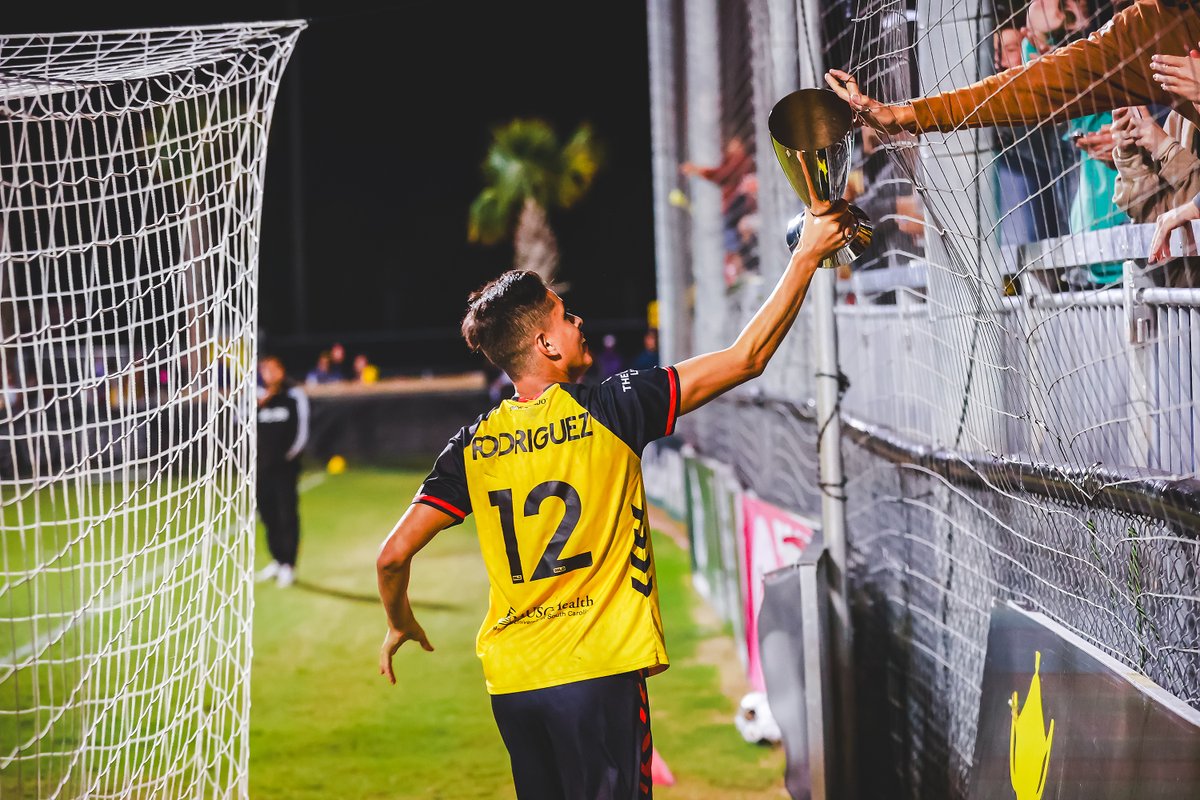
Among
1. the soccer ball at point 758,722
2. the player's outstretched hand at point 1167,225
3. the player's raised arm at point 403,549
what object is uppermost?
the player's outstretched hand at point 1167,225

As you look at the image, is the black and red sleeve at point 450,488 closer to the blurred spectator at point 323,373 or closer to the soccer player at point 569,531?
the soccer player at point 569,531

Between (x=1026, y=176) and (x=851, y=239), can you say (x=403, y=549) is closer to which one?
(x=851, y=239)

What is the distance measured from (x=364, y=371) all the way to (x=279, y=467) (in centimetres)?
2294

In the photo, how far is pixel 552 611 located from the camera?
9.14ft

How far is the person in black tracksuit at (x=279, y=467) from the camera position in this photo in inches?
387

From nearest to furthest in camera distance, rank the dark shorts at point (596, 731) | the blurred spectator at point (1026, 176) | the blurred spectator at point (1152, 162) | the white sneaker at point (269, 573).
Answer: the dark shorts at point (596, 731) → the blurred spectator at point (1152, 162) → the blurred spectator at point (1026, 176) → the white sneaker at point (269, 573)

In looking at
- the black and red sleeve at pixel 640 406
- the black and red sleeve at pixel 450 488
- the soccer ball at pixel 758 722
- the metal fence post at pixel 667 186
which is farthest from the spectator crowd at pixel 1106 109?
the metal fence post at pixel 667 186

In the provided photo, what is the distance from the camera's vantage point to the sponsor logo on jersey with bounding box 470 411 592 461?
2752mm

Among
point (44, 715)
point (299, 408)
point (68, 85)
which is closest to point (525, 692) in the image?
point (68, 85)

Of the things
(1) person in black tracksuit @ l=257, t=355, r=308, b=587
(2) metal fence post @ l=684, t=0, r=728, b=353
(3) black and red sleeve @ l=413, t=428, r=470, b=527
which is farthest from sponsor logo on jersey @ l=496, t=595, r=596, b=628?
(1) person in black tracksuit @ l=257, t=355, r=308, b=587

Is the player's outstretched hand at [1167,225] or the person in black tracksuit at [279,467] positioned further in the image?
the person in black tracksuit at [279,467]

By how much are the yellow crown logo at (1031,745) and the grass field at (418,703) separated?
1.89 metres

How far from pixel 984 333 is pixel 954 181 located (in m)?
0.56

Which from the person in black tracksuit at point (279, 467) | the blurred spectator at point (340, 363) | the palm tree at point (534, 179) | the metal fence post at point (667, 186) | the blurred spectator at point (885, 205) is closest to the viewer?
the blurred spectator at point (885, 205)
